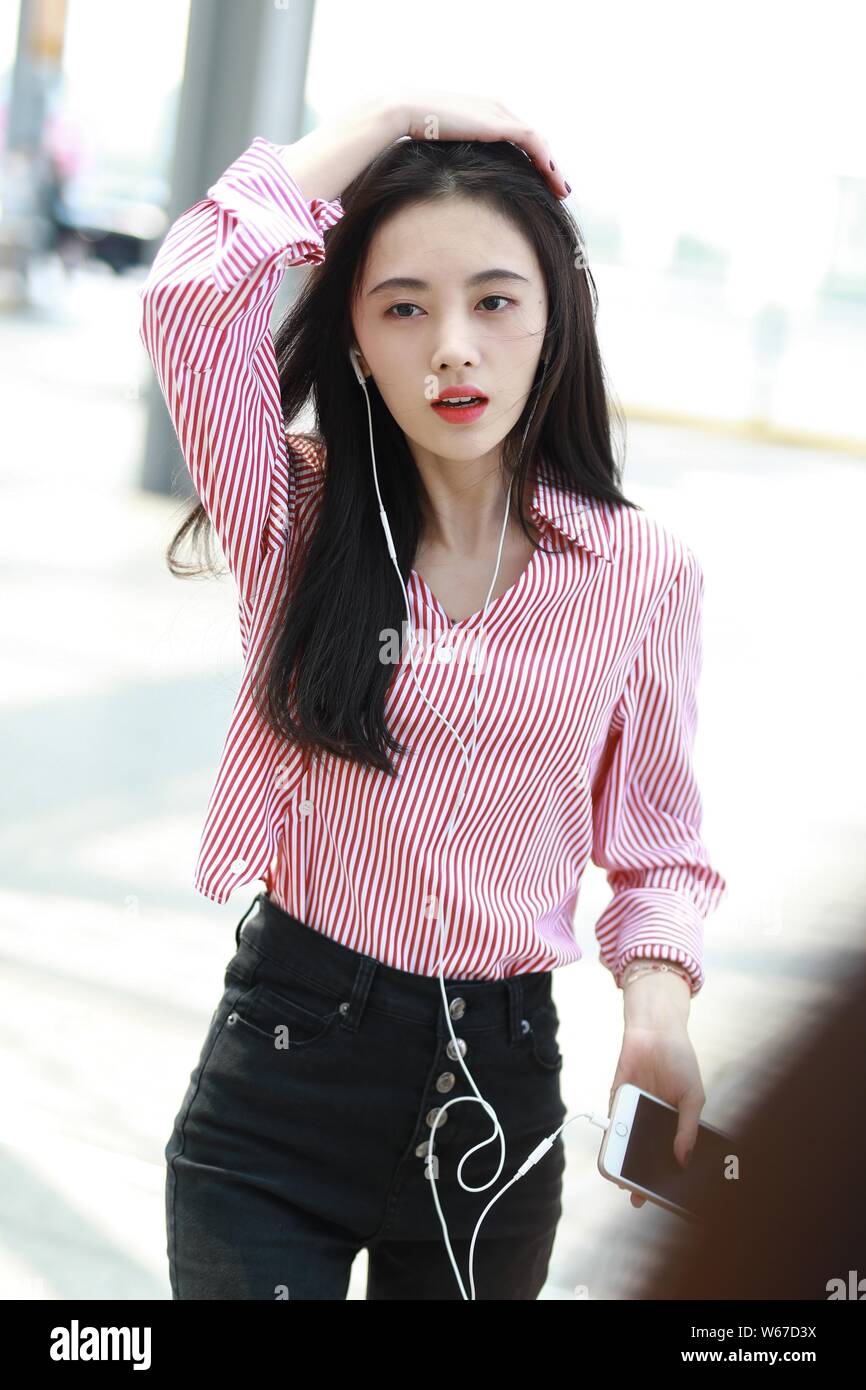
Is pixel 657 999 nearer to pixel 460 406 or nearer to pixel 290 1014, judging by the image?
pixel 290 1014

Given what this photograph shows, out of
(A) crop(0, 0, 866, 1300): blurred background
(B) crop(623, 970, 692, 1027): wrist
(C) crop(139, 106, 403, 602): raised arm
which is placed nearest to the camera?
(C) crop(139, 106, 403, 602): raised arm

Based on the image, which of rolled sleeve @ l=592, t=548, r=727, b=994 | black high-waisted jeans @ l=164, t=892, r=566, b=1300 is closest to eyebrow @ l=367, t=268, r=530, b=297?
rolled sleeve @ l=592, t=548, r=727, b=994

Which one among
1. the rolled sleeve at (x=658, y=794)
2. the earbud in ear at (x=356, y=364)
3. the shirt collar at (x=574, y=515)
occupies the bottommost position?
the rolled sleeve at (x=658, y=794)

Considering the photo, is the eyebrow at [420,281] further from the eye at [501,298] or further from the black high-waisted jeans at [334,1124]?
the black high-waisted jeans at [334,1124]

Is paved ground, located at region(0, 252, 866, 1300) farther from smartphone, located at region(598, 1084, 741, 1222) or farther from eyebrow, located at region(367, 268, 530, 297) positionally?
eyebrow, located at region(367, 268, 530, 297)

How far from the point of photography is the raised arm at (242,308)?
1157mm

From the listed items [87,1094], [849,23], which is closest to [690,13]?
[849,23]

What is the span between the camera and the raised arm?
116 centimetres

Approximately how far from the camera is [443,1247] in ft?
4.16

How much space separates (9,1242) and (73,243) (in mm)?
13893

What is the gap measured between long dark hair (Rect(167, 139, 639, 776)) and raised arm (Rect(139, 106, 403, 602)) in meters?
0.04

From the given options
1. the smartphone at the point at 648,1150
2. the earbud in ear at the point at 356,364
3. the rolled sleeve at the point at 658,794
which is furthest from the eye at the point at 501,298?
the smartphone at the point at 648,1150

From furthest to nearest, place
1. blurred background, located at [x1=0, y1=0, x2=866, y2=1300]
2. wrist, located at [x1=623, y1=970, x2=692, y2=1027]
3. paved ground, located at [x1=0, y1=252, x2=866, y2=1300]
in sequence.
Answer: blurred background, located at [x1=0, y1=0, x2=866, y2=1300]
paved ground, located at [x1=0, y1=252, x2=866, y2=1300]
wrist, located at [x1=623, y1=970, x2=692, y2=1027]
